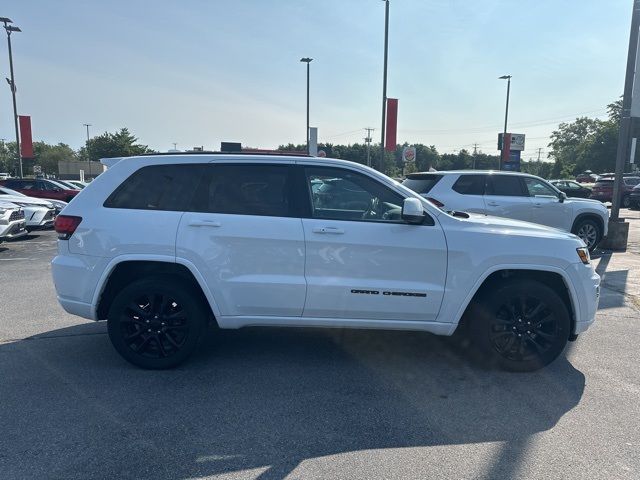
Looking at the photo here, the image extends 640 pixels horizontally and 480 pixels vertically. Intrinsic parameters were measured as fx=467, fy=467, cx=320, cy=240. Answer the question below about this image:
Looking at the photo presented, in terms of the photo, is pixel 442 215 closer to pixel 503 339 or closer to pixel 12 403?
pixel 503 339

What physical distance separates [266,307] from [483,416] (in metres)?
1.91

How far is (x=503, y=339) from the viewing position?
13.7 ft

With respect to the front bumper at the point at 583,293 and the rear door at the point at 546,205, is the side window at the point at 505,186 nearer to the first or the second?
the rear door at the point at 546,205

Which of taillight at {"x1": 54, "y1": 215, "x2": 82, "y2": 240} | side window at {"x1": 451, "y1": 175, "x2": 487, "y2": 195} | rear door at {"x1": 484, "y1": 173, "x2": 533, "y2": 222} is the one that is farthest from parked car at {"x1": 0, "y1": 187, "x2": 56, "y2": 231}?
rear door at {"x1": 484, "y1": 173, "x2": 533, "y2": 222}

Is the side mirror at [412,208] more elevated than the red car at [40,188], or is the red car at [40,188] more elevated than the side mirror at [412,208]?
the side mirror at [412,208]

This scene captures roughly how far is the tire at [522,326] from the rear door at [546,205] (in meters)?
6.05

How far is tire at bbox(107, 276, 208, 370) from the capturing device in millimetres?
4043

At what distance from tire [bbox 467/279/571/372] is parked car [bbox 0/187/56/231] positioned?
1245 centimetres

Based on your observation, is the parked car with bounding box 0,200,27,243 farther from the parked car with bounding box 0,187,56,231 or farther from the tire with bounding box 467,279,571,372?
the tire with bounding box 467,279,571,372

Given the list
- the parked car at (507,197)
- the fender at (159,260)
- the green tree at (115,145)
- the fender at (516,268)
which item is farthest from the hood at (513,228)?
the green tree at (115,145)

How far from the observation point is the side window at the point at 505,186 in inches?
372

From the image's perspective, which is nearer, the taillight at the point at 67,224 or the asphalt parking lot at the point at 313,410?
the asphalt parking lot at the point at 313,410

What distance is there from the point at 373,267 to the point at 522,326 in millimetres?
1461

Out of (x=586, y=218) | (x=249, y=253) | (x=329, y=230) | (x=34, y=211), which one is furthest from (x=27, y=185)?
(x=586, y=218)
